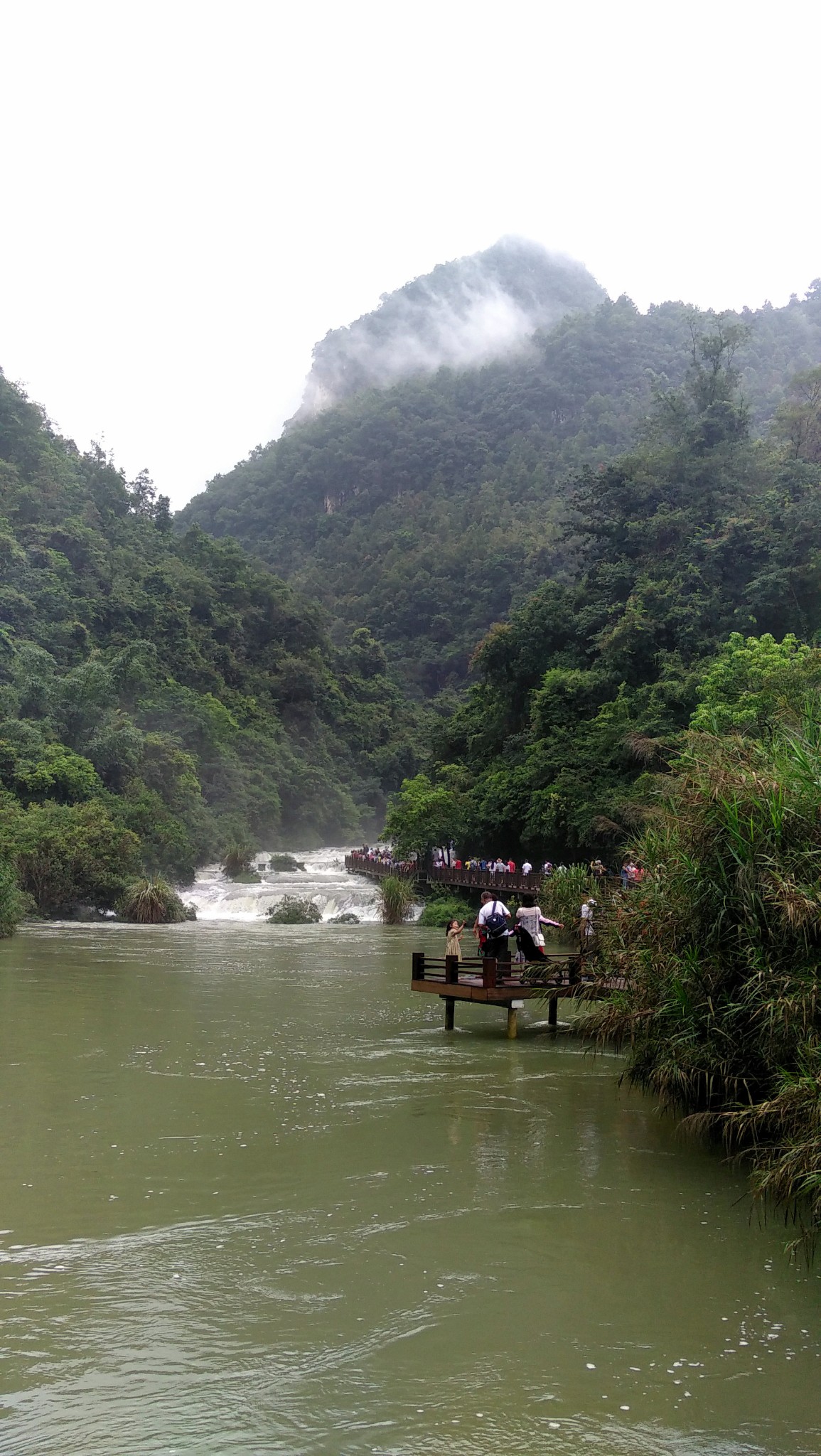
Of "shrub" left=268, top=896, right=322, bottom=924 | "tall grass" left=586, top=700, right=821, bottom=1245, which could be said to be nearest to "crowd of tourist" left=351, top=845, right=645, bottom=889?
"shrub" left=268, top=896, right=322, bottom=924

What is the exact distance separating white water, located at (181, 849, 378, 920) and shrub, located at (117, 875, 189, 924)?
2078 millimetres

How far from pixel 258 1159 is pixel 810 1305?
4563mm

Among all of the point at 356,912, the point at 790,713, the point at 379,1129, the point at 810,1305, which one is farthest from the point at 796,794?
the point at 356,912

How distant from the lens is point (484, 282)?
567 feet

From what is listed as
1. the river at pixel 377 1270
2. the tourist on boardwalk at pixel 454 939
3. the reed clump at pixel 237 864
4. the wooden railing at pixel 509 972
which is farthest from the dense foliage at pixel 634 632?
the river at pixel 377 1270

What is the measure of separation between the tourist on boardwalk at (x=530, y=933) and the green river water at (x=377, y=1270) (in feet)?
7.33

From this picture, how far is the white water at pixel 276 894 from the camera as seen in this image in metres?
35.9

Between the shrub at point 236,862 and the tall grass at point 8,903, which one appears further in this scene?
the shrub at point 236,862

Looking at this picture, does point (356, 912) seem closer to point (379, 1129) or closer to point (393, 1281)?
point (379, 1129)

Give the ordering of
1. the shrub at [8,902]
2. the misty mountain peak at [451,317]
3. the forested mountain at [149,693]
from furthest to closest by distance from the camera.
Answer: the misty mountain peak at [451,317] → the forested mountain at [149,693] → the shrub at [8,902]

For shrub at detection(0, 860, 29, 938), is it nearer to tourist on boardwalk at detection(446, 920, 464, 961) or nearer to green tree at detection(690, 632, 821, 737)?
tourist on boardwalk at detection(446, 920, 464, 961)

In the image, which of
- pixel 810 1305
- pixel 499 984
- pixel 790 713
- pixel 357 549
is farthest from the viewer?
pixel 357 549

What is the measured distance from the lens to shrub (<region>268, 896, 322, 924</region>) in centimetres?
3375

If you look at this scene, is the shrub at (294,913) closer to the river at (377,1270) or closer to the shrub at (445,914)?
the shrub at (445,914)
